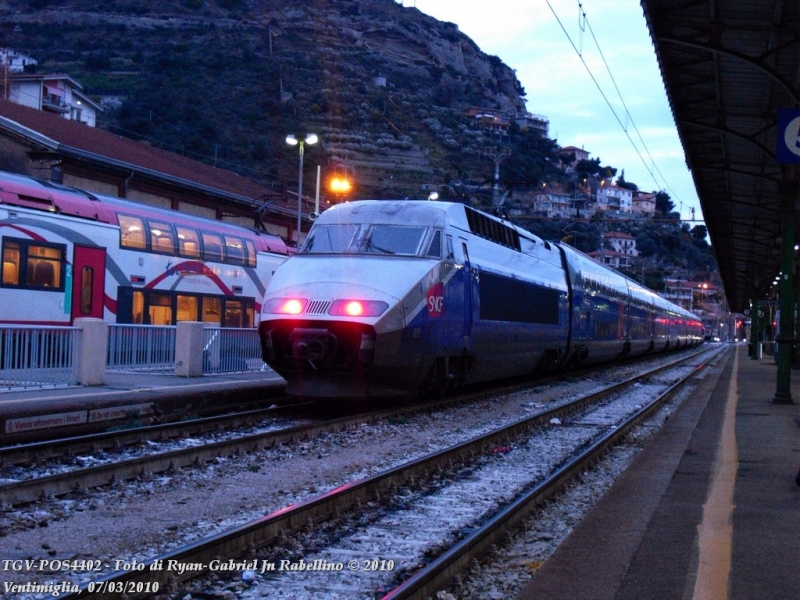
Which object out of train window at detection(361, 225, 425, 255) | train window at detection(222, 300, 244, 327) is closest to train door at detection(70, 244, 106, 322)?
train window at detection(222, 300, 244, 327)

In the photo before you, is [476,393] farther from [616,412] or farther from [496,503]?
[496,503]

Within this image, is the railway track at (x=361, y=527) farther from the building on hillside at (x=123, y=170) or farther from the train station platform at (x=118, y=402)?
the building on hillside at (x=123, y=170)

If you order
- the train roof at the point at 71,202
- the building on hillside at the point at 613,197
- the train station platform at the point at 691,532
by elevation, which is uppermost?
the building on hillside at the point at 613,197

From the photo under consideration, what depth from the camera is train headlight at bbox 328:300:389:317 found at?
13.1 m

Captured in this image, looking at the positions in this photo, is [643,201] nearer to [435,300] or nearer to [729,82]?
[729,82]

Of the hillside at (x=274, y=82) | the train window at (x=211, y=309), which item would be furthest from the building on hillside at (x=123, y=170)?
the hillside at (x=274, y=82)

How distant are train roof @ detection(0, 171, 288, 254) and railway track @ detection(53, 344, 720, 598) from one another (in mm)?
10283

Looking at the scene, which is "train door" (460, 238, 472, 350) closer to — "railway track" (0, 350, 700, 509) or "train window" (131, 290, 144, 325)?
"railway track" (0, 350, 700, 509)

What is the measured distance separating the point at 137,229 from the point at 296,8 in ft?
404

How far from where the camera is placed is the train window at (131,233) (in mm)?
19297

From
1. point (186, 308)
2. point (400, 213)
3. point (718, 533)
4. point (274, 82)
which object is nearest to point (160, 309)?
point (186, 308)

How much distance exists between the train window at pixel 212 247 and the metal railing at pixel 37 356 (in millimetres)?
7801

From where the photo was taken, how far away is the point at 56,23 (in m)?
123

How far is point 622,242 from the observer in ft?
406
